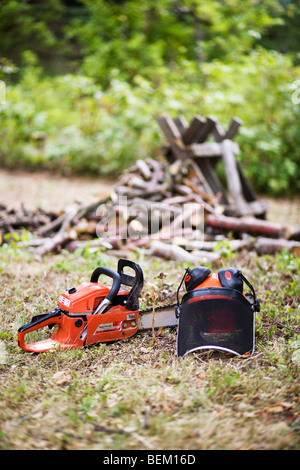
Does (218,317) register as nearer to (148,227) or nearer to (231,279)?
(231,279)

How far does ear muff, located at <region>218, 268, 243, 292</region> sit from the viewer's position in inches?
108

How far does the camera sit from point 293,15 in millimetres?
12906

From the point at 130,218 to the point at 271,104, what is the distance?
19.0 ft

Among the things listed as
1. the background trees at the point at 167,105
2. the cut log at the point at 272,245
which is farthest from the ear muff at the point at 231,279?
the background trees at the point at 167,105

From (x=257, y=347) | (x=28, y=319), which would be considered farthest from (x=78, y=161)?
(x=257, y=347)

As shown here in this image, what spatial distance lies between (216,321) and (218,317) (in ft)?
0.11

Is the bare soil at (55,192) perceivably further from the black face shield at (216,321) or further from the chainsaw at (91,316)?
the black face shield at (216,321)

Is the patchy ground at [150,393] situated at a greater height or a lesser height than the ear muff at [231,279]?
lesser

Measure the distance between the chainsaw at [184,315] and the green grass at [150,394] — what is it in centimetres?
10

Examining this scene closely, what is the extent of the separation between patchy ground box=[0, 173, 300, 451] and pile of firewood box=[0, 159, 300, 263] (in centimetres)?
157

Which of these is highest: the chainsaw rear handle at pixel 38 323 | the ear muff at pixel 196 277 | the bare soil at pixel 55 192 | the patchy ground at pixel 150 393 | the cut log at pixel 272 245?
the ear muff at pixel 196 277

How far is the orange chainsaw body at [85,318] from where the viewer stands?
9.34 ft

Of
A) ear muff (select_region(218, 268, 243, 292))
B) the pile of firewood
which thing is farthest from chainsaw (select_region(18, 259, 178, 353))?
the pile of firewood

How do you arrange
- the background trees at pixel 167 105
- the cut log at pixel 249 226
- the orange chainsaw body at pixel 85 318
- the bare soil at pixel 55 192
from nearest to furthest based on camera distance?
1. the orange chainsaw body at pixel 85 318
2. the cut log at pixel 249 226
3. the bare soil at pixel 55 192
4. the background trees at pixel 167 105
